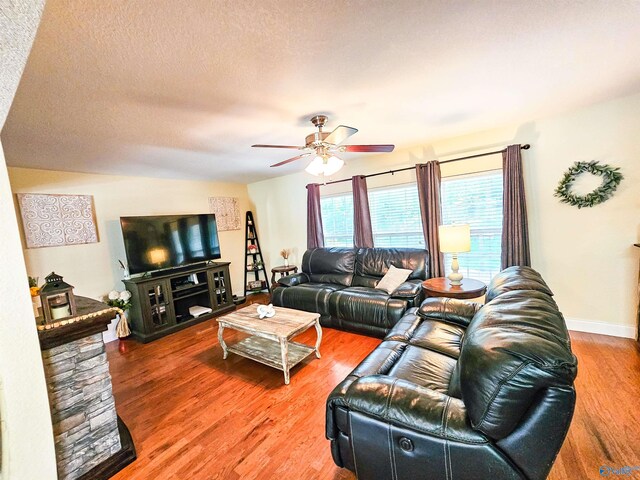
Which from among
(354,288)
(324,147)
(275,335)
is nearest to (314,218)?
(354,288)

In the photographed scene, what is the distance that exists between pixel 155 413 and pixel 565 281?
14.1 feet

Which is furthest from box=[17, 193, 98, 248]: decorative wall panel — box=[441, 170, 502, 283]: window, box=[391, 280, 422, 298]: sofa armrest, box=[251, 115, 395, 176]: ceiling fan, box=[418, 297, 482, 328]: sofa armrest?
box=[441, 170, 502, 283]: window

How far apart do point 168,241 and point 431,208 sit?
12.7ft

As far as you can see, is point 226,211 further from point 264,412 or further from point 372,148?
point 264,412

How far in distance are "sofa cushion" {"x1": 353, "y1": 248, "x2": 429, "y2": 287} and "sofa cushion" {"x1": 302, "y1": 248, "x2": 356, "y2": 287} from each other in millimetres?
119

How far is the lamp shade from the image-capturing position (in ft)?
9.05

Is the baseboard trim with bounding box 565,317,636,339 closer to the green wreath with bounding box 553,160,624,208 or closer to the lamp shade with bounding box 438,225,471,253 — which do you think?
the green wreath with bounding box 553,160,624,208

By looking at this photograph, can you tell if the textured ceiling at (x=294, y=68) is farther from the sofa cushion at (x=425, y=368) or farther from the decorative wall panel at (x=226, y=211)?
the decorative wall panel at (x=226, y=211)

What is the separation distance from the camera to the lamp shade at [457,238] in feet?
9.05

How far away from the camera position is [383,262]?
3.76 metres

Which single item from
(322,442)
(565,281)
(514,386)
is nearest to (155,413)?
(322,442)

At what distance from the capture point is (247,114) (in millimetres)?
2215

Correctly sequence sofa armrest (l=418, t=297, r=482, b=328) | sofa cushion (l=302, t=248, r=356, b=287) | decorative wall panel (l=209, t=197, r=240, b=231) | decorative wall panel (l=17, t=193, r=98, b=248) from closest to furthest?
sofa armrest (l=418, t=297, r=482, b=328), decorative wall panel (l=17, t=193, r=98, b=248), sofa cushion (l=302, t=248, r=356, b=287), decorative wall panel (l=209, t=197, r=240, b=231)

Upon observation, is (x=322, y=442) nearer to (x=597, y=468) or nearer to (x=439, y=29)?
(x=597, y=468)
